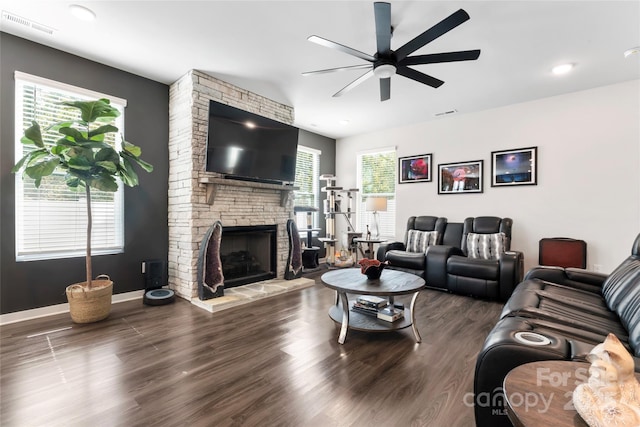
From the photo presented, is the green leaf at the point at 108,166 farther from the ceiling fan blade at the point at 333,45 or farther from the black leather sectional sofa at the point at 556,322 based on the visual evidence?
the black leather sectional sofa at the point at 556,322

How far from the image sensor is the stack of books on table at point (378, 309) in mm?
2641

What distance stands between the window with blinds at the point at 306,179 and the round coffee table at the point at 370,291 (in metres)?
3.27

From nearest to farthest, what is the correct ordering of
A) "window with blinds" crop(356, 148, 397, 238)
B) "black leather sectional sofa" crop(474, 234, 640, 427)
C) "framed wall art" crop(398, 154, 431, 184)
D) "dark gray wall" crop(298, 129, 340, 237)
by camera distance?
"black leather sectional sofa" crop(474, 234, 640, 427), "framed wall art" crop(398, 154, 431, 184), "window with blinds" crop(356, 148, 397, 238), "dark gray wall" crop(298, 129, 340, 237)

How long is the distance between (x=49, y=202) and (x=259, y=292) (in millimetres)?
2503

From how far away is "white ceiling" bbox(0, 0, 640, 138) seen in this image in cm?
240

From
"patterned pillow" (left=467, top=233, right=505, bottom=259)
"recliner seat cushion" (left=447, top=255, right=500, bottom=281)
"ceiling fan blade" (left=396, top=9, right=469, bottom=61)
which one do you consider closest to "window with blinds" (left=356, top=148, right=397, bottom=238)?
"patterned pillow" (left=467, top=233, right=505, bottom=259)

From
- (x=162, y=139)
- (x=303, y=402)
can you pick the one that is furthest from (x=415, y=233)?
(x=162, y=139)

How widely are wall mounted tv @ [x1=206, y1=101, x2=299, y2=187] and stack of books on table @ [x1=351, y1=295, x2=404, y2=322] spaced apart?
2.28 metres

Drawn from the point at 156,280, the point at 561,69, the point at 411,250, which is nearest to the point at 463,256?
the point at 411,250

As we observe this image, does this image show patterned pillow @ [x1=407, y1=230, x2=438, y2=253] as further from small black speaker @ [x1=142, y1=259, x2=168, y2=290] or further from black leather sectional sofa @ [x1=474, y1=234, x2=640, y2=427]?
small black speaker @ [x1=142, y1=259, x2=168, y2=290]

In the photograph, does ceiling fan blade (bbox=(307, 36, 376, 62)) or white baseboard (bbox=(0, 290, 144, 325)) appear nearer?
ceiling fan blade (bbox=(307, 36, 376, 62))

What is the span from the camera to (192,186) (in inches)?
138

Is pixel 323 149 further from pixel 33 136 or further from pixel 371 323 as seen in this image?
pixel 33 136

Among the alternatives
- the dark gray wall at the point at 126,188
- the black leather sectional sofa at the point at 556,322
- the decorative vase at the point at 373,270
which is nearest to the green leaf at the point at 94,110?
the dark gray wall at the point at 126,188
